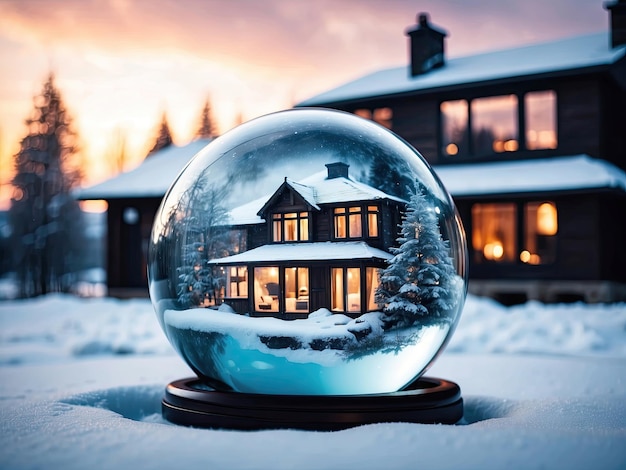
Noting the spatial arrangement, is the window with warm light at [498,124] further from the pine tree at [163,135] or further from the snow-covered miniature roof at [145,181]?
the pine tree at [163,135]

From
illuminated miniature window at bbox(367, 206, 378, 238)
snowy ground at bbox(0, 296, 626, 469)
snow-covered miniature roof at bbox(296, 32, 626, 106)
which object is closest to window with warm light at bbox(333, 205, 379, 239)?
illuminated miniature window at bbox(367, 206, 378, 238)

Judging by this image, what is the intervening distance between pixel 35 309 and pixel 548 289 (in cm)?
1424

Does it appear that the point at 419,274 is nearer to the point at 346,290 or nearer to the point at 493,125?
the point at 346,290

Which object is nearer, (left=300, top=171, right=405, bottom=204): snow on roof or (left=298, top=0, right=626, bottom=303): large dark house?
(left=300, top=171, right=405, bottom=204): snow on roof

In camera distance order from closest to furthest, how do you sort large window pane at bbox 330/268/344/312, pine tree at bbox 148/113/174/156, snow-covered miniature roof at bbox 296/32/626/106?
large window pane at bbox 330/268/344/312 → snow-covered miniature roof at bbox 296/32/626/106 → pine tree at bbox 148/113/174/156

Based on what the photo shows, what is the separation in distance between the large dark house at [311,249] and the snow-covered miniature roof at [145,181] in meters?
18.1

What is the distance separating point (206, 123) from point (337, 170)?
6702 centimetres

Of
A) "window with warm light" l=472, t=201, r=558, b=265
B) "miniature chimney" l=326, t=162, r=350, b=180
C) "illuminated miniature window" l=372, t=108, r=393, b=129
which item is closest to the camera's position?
"miniature chimney" l=326, t=162, r=350, b=180

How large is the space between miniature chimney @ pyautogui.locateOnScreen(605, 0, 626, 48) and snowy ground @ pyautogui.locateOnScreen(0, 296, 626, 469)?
34.9 feet

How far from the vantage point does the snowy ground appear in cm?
428

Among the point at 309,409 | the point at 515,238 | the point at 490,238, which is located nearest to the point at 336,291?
the point at 309,409

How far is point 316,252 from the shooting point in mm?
4961

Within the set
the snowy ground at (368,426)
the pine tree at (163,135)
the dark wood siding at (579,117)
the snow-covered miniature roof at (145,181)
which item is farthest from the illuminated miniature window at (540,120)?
the pine tree at (163,135)

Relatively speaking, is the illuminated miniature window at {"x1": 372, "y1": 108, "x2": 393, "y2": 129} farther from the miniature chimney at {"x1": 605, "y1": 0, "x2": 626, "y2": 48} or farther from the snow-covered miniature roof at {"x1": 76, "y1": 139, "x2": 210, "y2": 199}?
the miniature chimney at {"x1": 605, "y1": 0, "x2": 626, "y2": 48}
